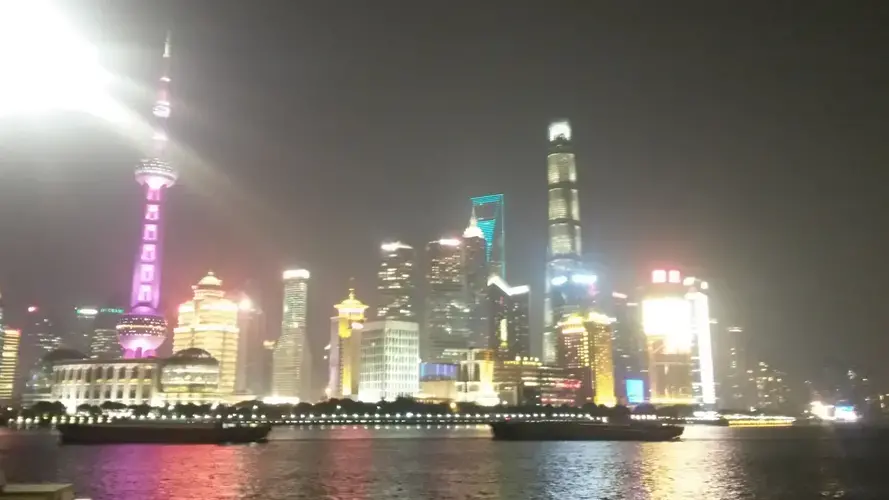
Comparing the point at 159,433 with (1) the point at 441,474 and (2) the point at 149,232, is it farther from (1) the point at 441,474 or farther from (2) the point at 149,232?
(2) the point at 149,232

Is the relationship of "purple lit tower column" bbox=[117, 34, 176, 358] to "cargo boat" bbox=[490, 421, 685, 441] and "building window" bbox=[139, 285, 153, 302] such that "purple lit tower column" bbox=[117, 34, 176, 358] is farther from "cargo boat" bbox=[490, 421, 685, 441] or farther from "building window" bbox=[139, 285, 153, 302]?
"cargo boat" bbox=[490, 421, 685, 441]

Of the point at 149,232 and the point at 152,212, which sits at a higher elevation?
the point at 152,212

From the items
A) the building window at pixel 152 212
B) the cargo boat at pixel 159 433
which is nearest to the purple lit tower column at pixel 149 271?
the building window at pixel 152 212

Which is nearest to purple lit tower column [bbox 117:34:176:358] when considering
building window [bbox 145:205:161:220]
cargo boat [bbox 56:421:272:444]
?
building window [bbox 145:205:161:220]

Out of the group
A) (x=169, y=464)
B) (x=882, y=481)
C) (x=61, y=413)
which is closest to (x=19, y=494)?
Result: (x=169, y=464)

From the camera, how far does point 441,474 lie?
56.2m

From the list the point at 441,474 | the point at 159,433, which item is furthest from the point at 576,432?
the point at 441,474

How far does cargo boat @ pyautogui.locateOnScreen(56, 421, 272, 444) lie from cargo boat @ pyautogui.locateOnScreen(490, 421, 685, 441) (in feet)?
142

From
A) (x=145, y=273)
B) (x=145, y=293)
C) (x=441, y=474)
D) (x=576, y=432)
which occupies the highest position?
(x=145, y=273)

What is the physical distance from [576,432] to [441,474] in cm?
7723

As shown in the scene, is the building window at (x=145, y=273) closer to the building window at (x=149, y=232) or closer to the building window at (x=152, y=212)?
the building window at (x=149, y=232)

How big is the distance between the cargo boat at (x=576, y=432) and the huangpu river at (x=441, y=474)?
40477 millimetres

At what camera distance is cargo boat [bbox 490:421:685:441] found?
12525 centimetres

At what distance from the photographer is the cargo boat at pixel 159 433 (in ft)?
342
